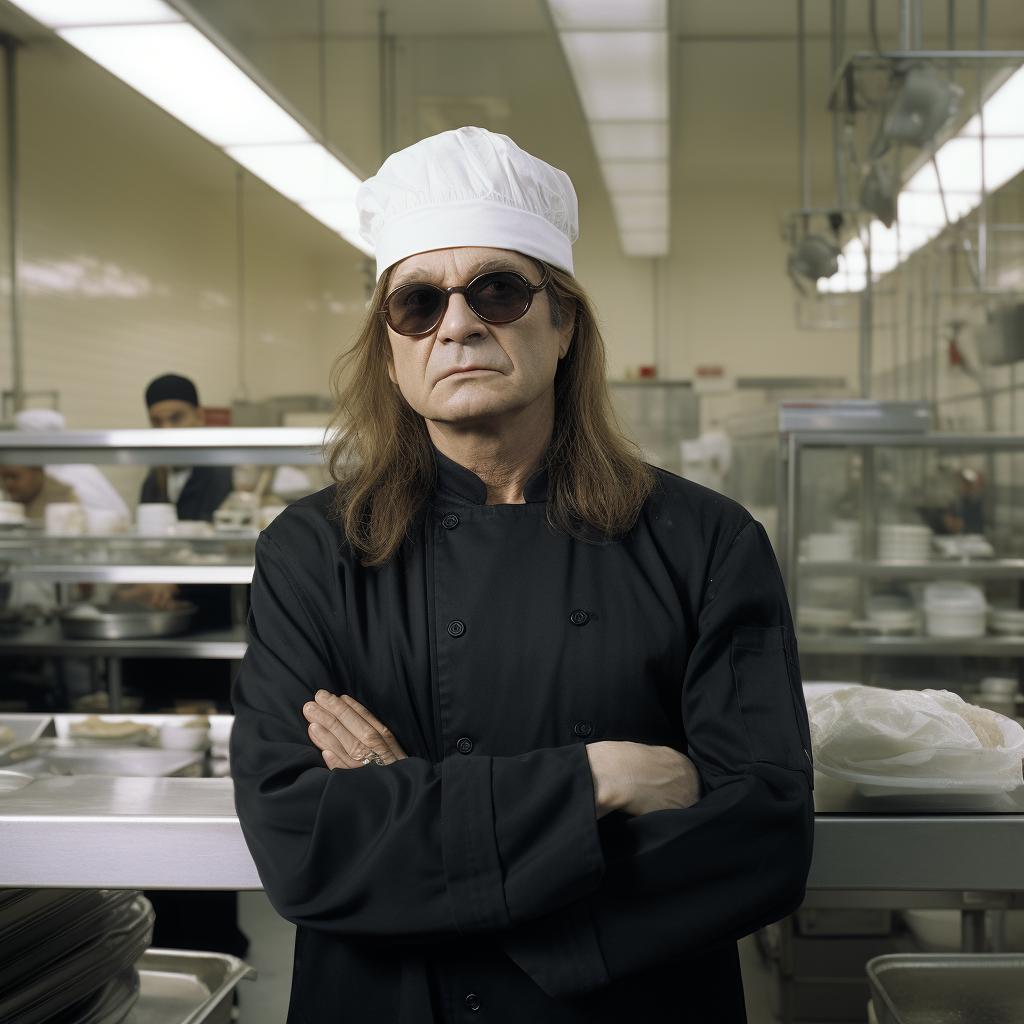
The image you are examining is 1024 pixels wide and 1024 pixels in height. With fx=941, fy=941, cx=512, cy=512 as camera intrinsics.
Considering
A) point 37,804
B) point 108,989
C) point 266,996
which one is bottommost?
point 266,996

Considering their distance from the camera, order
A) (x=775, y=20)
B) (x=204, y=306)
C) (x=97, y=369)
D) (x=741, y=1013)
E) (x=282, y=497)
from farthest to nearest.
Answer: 1. (x=204, y=306)
2. (x=97, y=369)
3. (x=775, y=20)
4. (x=282, y=497)
5. (x=741, y=1013)

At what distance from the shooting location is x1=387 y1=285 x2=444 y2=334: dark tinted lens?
1098 mm

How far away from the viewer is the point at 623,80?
13.8 ft

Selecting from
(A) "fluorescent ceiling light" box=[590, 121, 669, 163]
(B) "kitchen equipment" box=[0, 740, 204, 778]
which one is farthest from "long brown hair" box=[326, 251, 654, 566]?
(A) "fluorescent ceiling light" box=[590, 121, 669, 163]

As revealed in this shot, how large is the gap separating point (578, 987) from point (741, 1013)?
28cm

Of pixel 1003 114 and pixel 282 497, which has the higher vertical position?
pixel 1003 114

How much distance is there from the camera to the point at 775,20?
561 centimetres

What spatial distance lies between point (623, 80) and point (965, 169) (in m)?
1.74

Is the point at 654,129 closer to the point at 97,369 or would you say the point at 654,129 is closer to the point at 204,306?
the point at 97,369

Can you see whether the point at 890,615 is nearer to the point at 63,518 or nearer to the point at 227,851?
the point at 63,518

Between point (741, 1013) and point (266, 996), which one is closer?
point (741, 1013)

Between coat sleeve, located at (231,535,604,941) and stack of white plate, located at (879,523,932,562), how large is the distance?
3.01m

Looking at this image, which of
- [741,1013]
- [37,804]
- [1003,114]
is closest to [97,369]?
[1003,114]

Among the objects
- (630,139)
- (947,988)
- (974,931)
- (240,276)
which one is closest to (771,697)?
(947,988)
